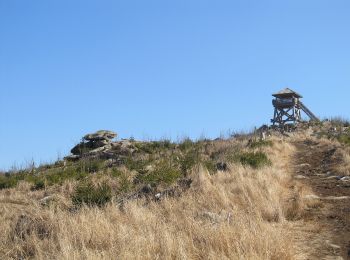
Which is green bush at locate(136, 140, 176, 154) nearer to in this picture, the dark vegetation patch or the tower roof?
the dark vegetation patch

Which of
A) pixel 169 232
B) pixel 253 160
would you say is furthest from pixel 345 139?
pixel 169 232

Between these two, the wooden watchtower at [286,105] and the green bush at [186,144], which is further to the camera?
the wooden watchtower at [286,105]

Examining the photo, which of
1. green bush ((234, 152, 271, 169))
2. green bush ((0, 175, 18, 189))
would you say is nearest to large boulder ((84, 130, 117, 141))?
green bush ((0, 175, 18, 189))

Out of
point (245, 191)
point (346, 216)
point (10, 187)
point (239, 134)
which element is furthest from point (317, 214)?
point (239, 134)

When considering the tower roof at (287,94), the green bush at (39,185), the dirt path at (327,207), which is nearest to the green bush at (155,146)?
the green bush at (39,185)

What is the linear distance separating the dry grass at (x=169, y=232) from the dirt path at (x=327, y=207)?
16.4 inches

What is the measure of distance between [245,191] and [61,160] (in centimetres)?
1993

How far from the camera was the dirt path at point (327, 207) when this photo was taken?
19.1ft

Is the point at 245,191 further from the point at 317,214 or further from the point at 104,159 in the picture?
the point at 104,159

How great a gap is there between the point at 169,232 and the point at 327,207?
4.07 m

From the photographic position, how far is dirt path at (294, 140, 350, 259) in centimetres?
583

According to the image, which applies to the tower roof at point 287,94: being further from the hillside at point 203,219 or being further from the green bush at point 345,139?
the hillside at point 203,219

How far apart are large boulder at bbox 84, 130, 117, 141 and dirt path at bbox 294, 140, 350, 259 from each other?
15.1 metres

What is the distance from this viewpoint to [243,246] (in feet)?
16.3
